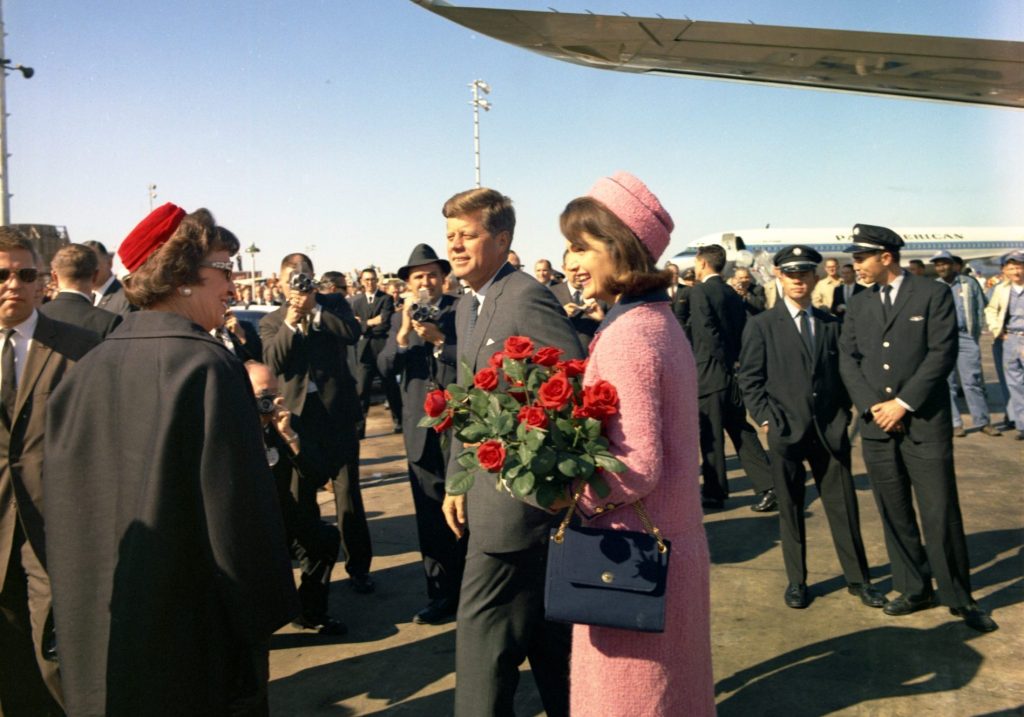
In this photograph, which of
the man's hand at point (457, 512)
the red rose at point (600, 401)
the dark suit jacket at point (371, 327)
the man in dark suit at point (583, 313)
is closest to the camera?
the red rose at point (600, 401)

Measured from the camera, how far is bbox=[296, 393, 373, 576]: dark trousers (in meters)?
5.21

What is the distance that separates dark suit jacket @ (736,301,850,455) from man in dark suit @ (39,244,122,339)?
3.93 metres

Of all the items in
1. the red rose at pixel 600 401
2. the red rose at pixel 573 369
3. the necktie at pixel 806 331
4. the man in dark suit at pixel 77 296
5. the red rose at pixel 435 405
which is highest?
the man in dark suit at pixel 77 296

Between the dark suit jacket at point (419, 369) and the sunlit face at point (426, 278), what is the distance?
8cm

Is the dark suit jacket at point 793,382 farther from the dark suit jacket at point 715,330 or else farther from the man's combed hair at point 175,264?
the man's combed hair at point 175,264

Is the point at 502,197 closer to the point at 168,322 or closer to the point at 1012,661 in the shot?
the point at 168,322

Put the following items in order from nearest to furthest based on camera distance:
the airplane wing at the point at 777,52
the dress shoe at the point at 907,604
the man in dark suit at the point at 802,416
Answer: the airplane wing at the point at 777,52 → the dress shoe at the point at 907,604 → the man in dark suit at the point at 802,416

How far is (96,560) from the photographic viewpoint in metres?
2.06

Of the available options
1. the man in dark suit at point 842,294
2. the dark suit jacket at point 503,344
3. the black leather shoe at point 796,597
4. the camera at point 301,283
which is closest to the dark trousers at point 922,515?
the black leather shoe at point 796,597

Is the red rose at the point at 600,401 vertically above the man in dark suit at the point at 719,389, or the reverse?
the red rose at the point at 600,401

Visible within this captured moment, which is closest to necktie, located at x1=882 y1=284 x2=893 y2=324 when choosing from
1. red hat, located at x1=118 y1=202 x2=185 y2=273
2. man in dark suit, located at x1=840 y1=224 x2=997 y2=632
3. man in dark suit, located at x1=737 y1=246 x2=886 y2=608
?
man in dark suit, located at x1=840 y1=224 x2=997 y2=632

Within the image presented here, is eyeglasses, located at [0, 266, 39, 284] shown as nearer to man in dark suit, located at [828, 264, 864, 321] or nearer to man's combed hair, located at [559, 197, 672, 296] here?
man's combed hair, located at [559, 197, 672, 296]

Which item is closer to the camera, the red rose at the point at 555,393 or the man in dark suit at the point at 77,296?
the red rose at the point at 555,393

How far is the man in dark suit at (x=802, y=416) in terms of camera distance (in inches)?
194
